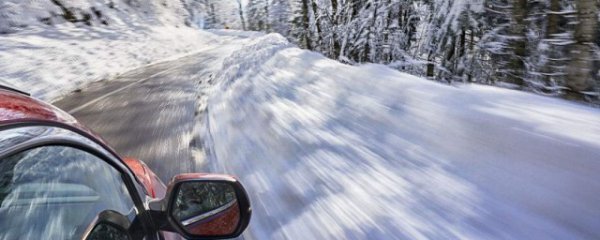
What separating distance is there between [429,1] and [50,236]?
7945mm

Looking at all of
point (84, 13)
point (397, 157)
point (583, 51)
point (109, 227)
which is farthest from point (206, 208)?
point (84, 13)

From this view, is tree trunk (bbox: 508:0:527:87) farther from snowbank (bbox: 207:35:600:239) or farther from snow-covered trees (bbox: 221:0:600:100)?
snowbank (bbox: 207:35:600:239)

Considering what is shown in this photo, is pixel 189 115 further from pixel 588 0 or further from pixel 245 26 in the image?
pixel 245 26

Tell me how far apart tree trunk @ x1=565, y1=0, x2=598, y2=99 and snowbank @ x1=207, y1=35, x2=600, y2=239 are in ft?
5.78

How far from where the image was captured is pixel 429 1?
312 inches

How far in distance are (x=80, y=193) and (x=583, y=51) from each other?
476 cm

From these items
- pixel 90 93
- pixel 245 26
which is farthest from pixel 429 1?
pixel 245 26

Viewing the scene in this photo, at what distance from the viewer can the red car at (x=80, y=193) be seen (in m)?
1.04

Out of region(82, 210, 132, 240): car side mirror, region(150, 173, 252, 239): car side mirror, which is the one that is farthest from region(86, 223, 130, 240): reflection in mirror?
region(150, 173, 252, 239): car side mirror

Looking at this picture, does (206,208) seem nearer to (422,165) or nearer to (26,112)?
(26,112)

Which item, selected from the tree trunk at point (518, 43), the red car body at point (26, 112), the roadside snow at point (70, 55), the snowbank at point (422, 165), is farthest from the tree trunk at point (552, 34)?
the roadside snow at point (70, 55)

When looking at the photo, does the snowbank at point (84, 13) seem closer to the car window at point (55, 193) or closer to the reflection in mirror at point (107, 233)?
the car window at point (55, 193)

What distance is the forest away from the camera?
451 centimetres

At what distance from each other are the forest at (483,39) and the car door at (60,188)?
4.56m
